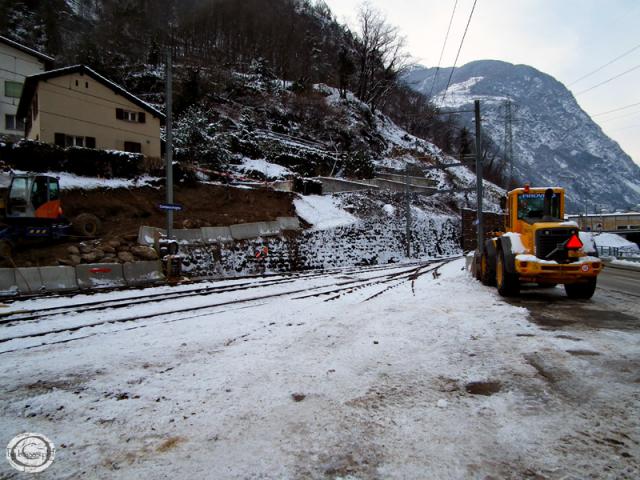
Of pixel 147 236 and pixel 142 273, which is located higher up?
pixel 147 236

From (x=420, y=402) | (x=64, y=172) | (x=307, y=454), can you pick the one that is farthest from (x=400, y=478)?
(x=64, y=172)

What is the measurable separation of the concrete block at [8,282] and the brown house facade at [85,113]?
16.7m

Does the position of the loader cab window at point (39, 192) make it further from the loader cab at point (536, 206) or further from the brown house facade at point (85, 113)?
the loader cab at point (536, 206)

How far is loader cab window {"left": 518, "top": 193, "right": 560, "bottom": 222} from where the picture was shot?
10086 millimetres

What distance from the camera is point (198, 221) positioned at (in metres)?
19.8

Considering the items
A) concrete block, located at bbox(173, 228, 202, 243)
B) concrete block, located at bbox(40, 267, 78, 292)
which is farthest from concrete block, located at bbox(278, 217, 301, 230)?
concrete block, located at bbox(40, 267, 78, 292)

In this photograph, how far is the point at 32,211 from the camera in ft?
49.5

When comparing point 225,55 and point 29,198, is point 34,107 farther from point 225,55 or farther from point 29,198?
point 225,55

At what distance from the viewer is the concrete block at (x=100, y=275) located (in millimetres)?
12609

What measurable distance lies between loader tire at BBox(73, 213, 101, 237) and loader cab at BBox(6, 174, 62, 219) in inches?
47.8

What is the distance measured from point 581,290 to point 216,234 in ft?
50.2

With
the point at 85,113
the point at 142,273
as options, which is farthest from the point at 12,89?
the point at 142,273

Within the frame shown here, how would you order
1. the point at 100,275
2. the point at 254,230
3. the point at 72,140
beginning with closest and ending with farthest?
1. the point at 100,275
2. the point at 254,230
3. the point at 72,140

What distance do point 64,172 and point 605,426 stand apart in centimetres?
2435
